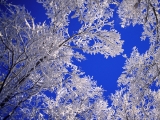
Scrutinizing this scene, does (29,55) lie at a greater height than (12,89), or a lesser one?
greater

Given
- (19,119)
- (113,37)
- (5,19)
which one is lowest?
(19,119)

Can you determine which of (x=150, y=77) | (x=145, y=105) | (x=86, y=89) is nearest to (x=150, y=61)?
(x=150, y=77)

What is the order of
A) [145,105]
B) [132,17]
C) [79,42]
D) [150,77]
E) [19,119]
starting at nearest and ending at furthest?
[132,17], [150,77], [19,119], [79,42], [145,105]

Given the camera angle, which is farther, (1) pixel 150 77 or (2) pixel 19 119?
(2) pixel 19 119

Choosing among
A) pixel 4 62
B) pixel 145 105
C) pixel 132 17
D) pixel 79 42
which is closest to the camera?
pixel 132 17

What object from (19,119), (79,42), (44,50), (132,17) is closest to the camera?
(44,50)

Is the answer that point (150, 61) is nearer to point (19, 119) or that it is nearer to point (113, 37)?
point (113, 37)

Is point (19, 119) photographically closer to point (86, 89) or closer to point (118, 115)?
point (86, 89)

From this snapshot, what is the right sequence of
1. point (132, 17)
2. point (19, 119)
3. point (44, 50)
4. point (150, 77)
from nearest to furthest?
1. point (44, 50)
2. point (132, 17)
3. point (150, 77)
4. point (19, 119)

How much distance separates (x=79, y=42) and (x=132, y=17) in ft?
7.85

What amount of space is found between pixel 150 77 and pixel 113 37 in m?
1.90

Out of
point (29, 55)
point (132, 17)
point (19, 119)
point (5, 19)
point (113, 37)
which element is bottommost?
point (19, 119)

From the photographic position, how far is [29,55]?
387cm

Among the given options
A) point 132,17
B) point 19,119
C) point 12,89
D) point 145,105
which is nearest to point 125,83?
point 132,17
